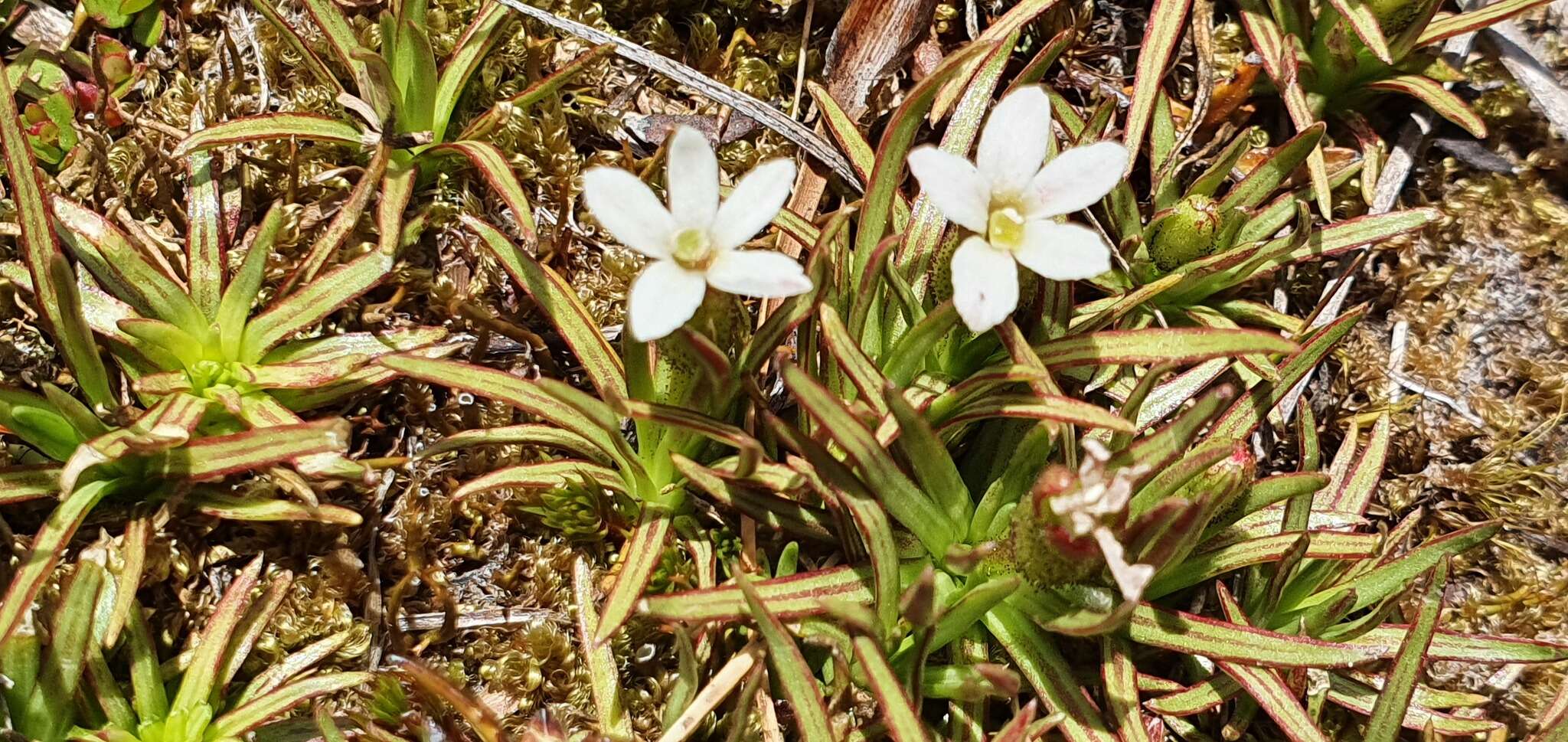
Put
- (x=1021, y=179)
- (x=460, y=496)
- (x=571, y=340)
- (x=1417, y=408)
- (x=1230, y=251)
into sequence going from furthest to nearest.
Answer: (x=1417, y=408), (x=1230, y=251), (x=571, y=340), (x=460, y=496), (x=1021, y=179)

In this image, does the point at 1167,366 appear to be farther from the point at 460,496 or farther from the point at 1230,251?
the point at 460,496

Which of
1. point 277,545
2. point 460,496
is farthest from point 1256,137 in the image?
point 277,545

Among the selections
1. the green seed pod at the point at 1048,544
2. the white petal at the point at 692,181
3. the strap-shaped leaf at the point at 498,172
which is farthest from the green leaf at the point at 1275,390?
the strap-shaped leaf at the point at 498,172

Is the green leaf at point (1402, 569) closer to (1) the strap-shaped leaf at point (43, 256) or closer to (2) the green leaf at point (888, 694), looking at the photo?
(2) the green leaf at point (888, 694)

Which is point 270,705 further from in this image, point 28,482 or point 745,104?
point 745,104

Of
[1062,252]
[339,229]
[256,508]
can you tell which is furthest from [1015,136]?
[256,508]
